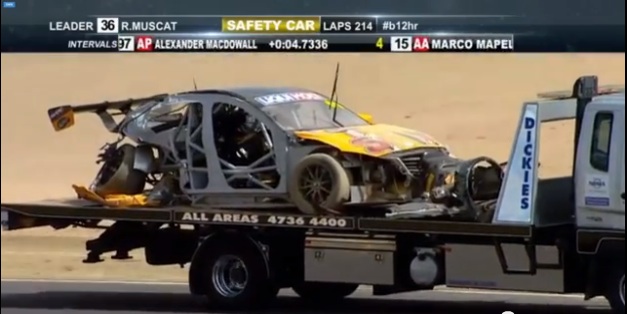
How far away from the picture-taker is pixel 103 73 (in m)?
39.9

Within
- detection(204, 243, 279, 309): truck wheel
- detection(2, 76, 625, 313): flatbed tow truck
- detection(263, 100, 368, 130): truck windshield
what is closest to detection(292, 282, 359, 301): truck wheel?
detection(2, 76, 625, 313): flatbed tow truck

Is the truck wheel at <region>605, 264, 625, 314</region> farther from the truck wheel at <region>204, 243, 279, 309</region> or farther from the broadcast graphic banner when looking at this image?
the truck wheel at <region>204, 243, 279, 309</region>

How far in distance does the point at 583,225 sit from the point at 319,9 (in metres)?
3.14

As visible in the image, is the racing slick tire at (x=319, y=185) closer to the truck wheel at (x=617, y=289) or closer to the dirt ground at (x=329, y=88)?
the truck wheel at (x=617, y=289)

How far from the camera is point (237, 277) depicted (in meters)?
15.5

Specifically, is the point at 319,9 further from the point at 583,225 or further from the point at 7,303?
the point at 7,303

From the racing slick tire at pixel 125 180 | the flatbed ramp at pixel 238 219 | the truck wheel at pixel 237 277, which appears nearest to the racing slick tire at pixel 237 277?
the truck wheel at pixel 237 277

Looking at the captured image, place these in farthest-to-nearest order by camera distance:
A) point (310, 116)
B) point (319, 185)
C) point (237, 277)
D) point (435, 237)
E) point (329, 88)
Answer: point (329, 88)
point (310, 116)
point (237, 277)
point (319, 185)
point (435, 237)

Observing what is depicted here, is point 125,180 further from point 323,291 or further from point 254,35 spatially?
point 254,35

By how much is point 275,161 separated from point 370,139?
97 centimetres

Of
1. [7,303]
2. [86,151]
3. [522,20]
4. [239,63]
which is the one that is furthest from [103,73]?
[7,303]

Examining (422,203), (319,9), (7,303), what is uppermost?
(319,9)

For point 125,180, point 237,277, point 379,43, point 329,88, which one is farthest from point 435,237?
point 329,88

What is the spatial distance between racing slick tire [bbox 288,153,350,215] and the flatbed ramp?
117 mm
